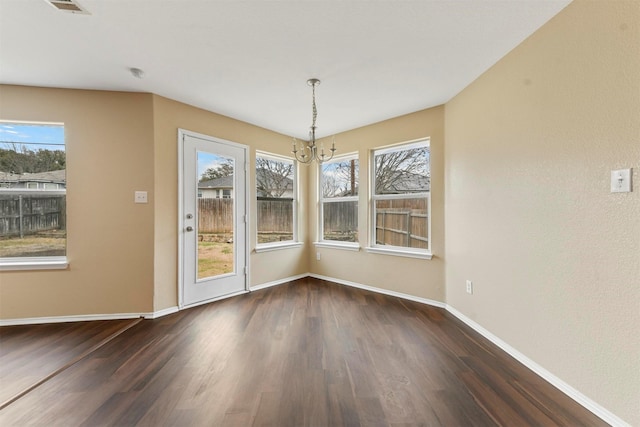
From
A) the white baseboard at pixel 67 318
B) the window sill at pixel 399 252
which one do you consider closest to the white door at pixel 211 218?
the white baseboard at pixel 67 318

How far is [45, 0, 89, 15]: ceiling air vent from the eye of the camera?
1575 mm

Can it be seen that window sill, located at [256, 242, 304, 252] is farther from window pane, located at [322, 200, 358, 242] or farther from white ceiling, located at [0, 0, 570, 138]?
white ceiling, located at [0, 0, 570, 138]

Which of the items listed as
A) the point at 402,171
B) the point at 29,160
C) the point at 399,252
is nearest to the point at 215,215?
the point at 29,160

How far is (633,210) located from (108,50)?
3.58 metres

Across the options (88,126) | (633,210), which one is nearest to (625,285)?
(633,210)

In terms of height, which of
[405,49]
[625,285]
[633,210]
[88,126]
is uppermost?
[405,49]

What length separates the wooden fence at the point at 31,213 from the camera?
2668mm

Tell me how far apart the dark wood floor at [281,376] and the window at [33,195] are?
780mm

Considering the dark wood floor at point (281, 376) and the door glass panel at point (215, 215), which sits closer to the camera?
the dark wood floor at point (281, 376)

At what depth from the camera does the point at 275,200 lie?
4.16 meters

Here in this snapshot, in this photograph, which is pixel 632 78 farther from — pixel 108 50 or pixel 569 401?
pixel 108 50

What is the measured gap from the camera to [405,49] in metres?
2.01

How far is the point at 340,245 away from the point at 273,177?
1.52 meters

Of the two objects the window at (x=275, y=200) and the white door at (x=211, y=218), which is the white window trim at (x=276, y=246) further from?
the white door at (x=211, y=218)
